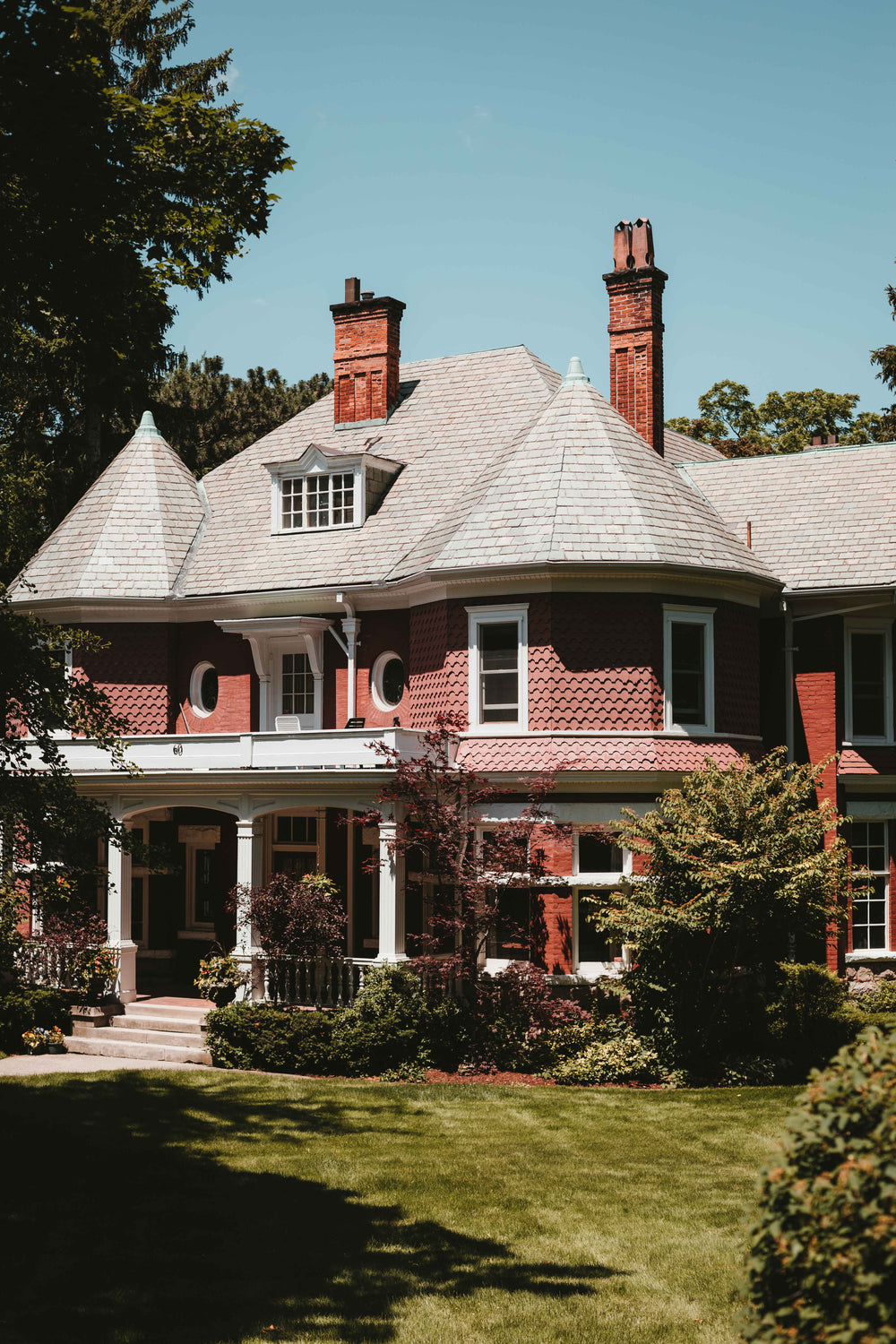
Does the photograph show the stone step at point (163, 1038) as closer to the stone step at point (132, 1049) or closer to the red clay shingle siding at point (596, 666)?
the stone step at point (132, 1049)

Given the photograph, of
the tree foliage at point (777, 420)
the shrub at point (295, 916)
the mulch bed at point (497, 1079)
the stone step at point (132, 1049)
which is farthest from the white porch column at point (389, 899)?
the tree foliage at point (777, 420)

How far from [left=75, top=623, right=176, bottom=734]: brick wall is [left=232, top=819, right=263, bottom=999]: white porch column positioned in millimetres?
4868

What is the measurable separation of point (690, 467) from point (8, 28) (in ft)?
58.5

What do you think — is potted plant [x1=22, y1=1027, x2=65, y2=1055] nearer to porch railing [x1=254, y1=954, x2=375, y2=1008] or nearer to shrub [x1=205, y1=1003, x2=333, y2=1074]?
shrub [x1=205, y1=1003, x2=333, y2=1074]

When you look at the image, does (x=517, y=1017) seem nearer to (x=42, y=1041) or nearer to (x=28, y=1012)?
(x=42, y=1041)

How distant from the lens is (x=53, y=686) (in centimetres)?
1423

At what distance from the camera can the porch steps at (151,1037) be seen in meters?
20.0

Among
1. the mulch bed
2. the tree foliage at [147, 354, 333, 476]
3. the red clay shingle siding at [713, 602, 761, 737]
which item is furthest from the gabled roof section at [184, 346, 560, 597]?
the tree foliage at [147, 354, 333, 476]

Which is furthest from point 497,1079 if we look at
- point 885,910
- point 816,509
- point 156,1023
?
point 816,509

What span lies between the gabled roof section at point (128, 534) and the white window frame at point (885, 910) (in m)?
13.8

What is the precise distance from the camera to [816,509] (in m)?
24.8

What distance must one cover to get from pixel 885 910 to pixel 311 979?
9925 mm

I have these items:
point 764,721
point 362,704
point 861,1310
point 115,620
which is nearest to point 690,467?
point 764,721

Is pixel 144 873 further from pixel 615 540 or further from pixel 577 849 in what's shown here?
pixel 615 540
